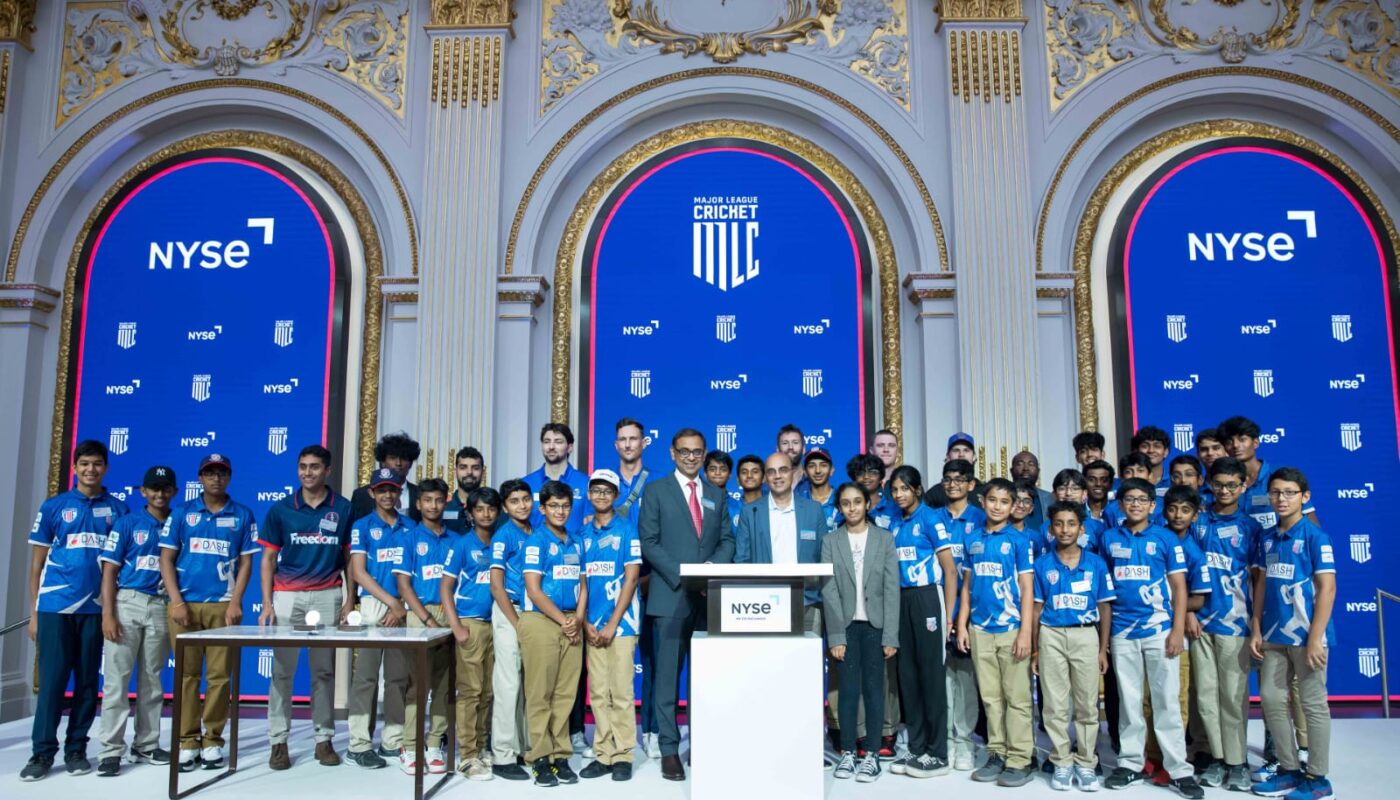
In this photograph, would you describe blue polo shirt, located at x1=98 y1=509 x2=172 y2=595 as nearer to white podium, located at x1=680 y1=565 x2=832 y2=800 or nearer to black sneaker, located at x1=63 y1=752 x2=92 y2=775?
black sneaker, located at x1=63 y1=752 x2=92 y2=775

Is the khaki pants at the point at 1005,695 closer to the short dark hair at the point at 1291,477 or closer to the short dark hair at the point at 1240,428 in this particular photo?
the short dark hair at the point at 1291,477

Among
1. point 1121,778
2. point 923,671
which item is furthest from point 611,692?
point 1121,778

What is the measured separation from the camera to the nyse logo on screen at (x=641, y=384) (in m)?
8.09

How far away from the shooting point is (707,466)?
6168 mm

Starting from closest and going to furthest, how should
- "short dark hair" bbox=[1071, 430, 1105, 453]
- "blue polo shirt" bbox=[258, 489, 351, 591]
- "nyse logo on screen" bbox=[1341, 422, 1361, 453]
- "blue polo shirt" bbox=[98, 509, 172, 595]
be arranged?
"blue polo shirt" bbox=[98, 509, 172, 595] < "blue polo shirt" bbox=[258, 489, 351, 591] < "short dark hair" bbox=[1071, 430, 1105, 453] < "nyse logo on screen" bbox=[1341, 422, 1361, 453]

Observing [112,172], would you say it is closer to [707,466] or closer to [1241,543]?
[707,466]

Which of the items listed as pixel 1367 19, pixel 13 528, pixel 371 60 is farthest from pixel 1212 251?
pixel 13 528

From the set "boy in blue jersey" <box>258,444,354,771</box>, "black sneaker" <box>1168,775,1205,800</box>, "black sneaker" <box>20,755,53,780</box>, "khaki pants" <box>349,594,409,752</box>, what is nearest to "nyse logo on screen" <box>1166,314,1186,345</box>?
"black sneaker" <box>1168,775,1205,800</box>

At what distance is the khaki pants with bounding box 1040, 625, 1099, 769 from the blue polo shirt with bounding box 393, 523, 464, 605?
306 cm

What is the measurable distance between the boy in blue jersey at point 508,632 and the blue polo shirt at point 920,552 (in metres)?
1.97

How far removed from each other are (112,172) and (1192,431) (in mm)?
8567

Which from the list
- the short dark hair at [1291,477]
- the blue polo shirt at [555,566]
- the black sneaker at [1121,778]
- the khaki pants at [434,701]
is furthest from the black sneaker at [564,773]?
the short dark hair at [1291,477]

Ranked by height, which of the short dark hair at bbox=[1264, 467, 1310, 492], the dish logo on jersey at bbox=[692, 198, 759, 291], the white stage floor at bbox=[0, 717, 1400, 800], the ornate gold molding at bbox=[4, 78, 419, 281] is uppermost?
the ornate gold molding at bbox=[4, 78, 419, 281]

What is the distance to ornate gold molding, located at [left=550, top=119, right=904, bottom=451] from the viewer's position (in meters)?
8.03
